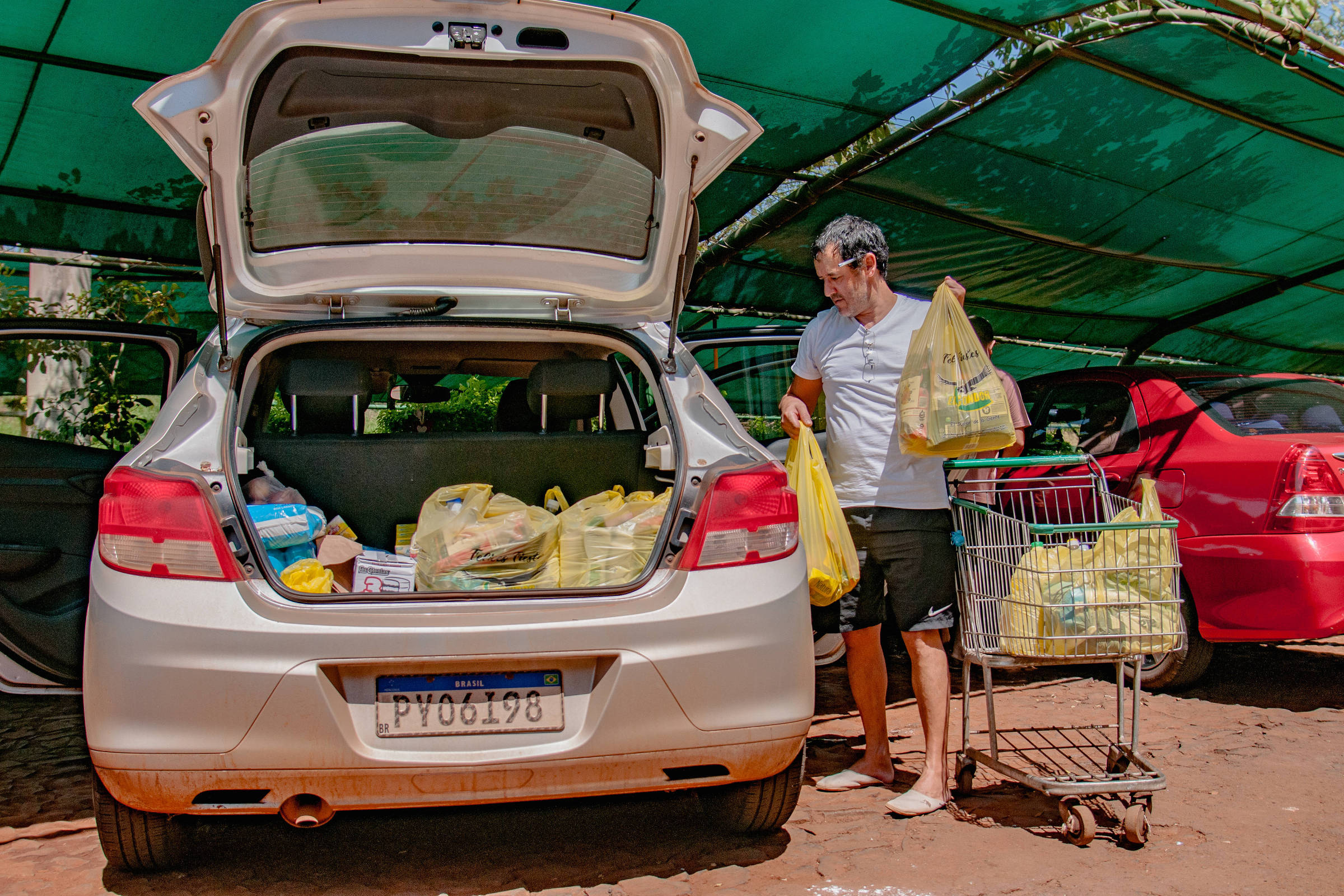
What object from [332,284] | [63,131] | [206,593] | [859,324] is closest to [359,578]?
[206,593]

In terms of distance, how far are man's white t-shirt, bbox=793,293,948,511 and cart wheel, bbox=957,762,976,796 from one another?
0.86 meters

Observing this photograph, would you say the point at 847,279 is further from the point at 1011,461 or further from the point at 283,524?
the point at 283,524

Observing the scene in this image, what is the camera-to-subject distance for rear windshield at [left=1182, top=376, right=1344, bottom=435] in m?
4.23

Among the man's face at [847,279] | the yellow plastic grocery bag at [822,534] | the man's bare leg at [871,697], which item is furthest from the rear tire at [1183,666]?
the man's face at [847,279]

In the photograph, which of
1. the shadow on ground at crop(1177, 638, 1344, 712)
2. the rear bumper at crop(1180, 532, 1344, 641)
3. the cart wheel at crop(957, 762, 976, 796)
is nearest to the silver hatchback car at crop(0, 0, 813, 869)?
the cart wheel at crop(957, 762, 976, 796)

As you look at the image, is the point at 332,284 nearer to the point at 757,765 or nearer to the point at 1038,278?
the point at 757,765

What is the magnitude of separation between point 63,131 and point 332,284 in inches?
134

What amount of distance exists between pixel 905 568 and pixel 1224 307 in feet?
29.1

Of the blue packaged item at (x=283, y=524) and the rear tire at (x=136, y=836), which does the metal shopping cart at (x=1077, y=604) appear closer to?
the blue packaged item at (x=283, y=524)

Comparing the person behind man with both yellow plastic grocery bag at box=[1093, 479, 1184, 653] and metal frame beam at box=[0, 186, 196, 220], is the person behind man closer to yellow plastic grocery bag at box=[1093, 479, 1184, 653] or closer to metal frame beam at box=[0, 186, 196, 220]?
yellow plastic grocery bag at box=[1093, 479, 1184, 653]

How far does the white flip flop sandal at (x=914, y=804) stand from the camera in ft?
9.66

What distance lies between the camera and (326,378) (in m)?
3.12

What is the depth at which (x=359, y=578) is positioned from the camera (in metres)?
2.73

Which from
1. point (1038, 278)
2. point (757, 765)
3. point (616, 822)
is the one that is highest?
point (1038, 278)
